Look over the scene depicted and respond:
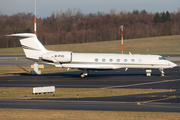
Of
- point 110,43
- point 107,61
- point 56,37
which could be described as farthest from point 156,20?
point 107,61

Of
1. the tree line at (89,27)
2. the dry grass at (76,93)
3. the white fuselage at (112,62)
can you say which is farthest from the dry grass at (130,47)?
the dry grass at (76,93)

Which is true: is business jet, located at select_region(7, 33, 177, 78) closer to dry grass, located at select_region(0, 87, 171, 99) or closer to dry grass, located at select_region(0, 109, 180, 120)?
dry grass, located at select_region(0, 87, 171, 99)

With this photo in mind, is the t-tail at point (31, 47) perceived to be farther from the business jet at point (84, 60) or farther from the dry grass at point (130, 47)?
the dry grass at point (130, 47)

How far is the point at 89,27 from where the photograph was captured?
148 meters

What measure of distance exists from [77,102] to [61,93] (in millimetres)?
4349

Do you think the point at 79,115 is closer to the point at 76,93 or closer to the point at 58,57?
the point at 76,93

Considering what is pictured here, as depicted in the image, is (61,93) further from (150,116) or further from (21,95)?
(150,116)

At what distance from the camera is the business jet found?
33094 millimetres

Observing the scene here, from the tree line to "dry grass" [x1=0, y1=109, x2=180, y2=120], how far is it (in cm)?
10874

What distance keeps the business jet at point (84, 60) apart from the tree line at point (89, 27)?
88766mm

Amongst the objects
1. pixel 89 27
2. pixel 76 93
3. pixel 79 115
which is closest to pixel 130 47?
pixel 89 27

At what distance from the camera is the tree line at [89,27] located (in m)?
130

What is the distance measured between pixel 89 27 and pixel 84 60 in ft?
382

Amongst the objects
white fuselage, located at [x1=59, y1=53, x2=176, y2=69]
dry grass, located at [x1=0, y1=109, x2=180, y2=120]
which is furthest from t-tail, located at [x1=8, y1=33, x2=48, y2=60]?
dry grass, located at [x1=0, y1=109, x2=180, y2=120]
